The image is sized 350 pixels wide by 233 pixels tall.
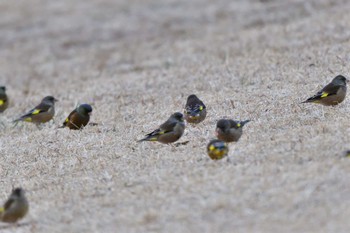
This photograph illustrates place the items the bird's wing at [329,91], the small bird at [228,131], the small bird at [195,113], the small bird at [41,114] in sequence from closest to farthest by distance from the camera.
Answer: the small bird at [228,131] < the bird's wing at [329,91] < the small bird at [195,113] < the small bird at [41,114]

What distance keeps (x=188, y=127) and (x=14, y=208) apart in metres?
4.45

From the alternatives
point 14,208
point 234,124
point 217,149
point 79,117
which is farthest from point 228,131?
point 79,117


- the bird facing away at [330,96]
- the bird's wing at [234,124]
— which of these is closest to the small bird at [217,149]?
the bird's wing at [234,124]

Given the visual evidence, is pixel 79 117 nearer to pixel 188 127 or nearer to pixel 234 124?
pixel 188 127

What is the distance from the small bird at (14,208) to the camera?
890 cm

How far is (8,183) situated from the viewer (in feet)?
36.9

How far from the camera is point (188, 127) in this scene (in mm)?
12727

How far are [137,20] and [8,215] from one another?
72.4 feet

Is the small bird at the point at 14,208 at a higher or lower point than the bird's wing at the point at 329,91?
lower

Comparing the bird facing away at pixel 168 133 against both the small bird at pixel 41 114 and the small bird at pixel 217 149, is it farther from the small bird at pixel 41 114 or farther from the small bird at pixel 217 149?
the small bird at pixel 41 114

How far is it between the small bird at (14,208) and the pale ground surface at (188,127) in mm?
166

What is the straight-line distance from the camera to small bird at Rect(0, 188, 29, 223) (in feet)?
29.2

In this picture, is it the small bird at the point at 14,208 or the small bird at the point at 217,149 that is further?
the small bird at the point at 217,149

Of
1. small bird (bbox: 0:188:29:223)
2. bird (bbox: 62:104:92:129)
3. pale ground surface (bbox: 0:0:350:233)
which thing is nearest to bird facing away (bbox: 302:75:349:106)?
pale ground surface (bbox: 0:0:350:233)
